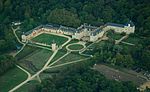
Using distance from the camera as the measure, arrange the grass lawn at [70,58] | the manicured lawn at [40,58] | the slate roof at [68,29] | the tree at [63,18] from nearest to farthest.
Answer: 1. the manicured lawn at [40,58]
2. the grass lawn at [70,58]
3. the slate roof at [68,29]
4. the tree at [63,18]

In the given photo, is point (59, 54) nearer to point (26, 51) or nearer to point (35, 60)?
point (35, 60)

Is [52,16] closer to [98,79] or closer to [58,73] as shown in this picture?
[58,73]

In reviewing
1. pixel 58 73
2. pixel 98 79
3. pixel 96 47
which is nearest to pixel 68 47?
pixel 96 47

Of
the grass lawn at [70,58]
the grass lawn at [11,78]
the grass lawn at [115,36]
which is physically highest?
the grass lawn at [115,36]

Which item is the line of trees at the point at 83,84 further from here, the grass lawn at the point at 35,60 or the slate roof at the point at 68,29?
the slate roof at the point at 68,29

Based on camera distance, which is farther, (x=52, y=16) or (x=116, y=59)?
(x=52, y=16)

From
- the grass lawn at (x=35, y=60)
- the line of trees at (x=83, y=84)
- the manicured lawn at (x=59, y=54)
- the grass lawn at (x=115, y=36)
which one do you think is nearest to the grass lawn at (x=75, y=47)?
the manicured lawn at (x=59, y=54)
